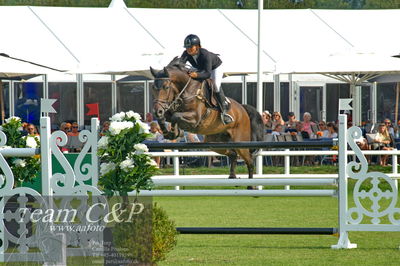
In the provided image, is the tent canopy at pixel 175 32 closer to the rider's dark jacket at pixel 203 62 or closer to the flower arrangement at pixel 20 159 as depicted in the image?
the rider's dark jacket at pixel 203 62

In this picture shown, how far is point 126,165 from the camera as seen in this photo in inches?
256

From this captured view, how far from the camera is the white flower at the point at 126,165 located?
650 cm

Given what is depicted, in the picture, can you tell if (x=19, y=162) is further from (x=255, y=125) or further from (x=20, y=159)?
(x=255, y=125)

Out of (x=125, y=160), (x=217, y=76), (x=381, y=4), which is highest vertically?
(x=381, y=4)

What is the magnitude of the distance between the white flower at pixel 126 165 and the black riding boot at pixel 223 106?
5.50m

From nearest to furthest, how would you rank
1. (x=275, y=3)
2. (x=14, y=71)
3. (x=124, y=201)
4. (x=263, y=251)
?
(x=124, y=201) → (x=263, y=251) → (x=14, y=71) → (x=275, y=3)

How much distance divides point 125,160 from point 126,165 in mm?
45

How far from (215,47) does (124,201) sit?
15.8 m

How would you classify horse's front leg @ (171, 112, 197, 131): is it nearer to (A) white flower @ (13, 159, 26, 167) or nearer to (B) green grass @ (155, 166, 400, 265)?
(B) green grass @ (155, 166, 400, 265)

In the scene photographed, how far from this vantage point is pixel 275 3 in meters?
44.4

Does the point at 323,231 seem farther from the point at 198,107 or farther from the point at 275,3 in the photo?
the point at 275,3

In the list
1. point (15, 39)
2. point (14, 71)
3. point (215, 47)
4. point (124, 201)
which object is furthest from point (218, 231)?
point (15, 39)

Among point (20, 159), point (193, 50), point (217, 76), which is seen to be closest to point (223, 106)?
point (217, 76)

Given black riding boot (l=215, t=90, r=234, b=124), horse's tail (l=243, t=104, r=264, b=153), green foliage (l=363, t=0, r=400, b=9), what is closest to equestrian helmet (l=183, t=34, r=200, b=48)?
black riding boot (l=215, t=90, r=234, b=124)
